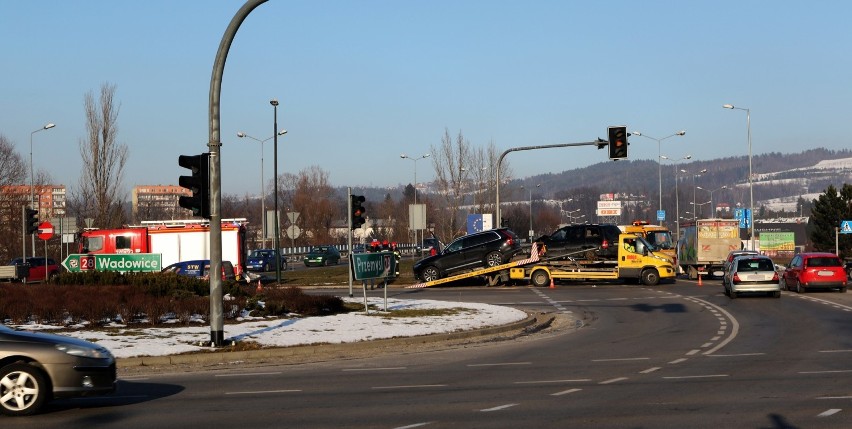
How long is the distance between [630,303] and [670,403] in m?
21.1

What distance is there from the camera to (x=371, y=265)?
27219mm

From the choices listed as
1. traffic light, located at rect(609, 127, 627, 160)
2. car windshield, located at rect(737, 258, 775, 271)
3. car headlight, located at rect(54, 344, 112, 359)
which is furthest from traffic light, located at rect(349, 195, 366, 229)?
car headlight, located at rect(54, 344, 112, 359)

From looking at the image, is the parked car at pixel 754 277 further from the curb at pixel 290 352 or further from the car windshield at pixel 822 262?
the curb at pixel 290 352

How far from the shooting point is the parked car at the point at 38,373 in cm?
1189

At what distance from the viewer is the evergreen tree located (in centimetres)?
6272

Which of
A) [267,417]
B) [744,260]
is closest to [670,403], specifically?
[267,417]

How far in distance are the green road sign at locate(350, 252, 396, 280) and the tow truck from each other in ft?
49.9

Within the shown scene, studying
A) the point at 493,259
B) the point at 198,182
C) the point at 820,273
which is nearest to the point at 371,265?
the point at 198,182

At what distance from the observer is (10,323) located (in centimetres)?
2148

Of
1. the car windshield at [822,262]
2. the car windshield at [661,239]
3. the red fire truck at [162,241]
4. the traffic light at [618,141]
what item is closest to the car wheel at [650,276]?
the traffic light at [618,141]

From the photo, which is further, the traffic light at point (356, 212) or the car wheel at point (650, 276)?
the car wheel at point (650, 276)

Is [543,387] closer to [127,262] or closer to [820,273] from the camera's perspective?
[127,262]

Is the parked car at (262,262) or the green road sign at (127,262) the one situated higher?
the green road sign at (127,262)

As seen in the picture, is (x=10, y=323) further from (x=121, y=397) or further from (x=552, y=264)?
(x=552, y=264)
